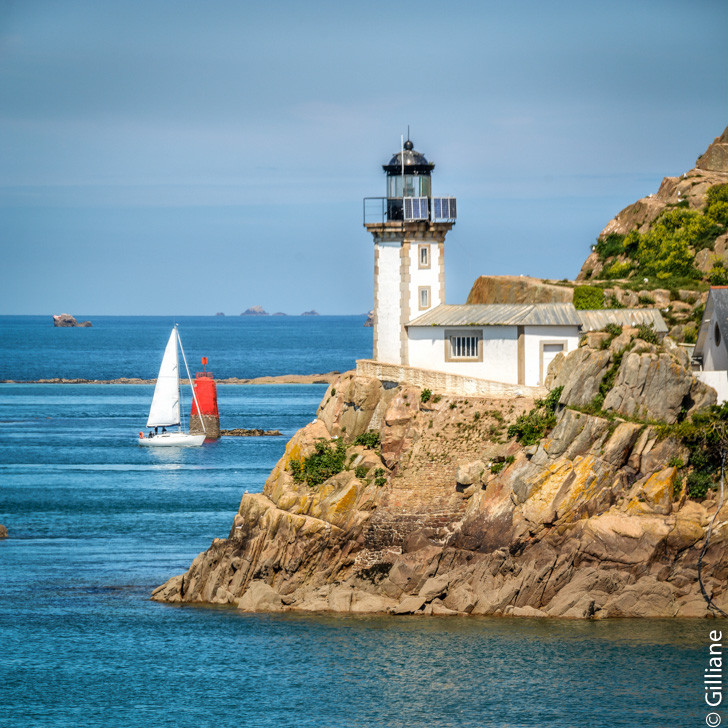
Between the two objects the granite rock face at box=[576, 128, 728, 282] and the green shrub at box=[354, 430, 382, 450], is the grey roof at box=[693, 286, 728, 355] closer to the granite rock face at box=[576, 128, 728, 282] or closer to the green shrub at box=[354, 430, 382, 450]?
the green shrub at box=[354, 430, 382, 450]

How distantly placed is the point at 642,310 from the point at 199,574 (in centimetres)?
2210

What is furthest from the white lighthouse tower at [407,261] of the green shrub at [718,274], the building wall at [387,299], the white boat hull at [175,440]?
the white boat hull at [175,440]

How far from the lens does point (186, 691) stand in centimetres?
3816

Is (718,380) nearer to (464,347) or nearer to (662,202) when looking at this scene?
(464,347)

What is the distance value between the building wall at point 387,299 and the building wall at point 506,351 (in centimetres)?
260

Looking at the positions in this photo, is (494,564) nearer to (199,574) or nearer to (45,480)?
(199,574)

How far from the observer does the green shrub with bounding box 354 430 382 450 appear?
4891 centimetres

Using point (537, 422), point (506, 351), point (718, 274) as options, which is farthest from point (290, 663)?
point (718, 274)

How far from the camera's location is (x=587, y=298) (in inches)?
2376

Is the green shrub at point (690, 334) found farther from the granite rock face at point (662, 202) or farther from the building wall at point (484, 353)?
the granite rock face at point (662, 202)

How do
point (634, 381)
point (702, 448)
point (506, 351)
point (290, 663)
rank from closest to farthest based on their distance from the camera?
point (290, 663)
point (702, 448)
point (634, 381)
point (506, 351)

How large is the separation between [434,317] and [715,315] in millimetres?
A: 11036

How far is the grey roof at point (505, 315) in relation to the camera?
4947 centimetres
